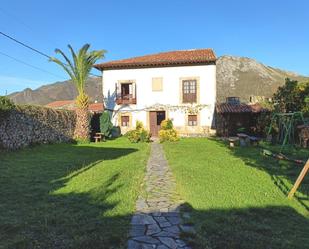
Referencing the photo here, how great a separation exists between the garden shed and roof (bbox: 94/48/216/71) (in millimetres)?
3753

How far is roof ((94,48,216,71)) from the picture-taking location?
939 inches

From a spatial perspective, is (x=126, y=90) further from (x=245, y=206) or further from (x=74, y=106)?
(x=245, y=206)

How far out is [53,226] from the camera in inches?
168

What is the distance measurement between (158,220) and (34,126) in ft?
42.4

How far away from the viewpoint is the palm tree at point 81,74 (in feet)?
64.4

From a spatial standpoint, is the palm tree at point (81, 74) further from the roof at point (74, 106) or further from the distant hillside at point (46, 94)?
the distant hillside at point (46, 94)

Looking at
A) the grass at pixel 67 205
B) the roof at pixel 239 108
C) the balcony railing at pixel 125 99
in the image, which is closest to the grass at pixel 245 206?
the grass at pixel 67 205

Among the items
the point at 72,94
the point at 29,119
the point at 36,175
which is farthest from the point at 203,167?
the point at 72,94

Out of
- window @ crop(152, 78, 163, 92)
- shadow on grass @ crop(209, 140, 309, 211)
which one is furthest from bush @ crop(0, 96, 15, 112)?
window @ crop(152, 78, 163, 92)

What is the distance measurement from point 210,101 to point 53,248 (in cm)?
2152

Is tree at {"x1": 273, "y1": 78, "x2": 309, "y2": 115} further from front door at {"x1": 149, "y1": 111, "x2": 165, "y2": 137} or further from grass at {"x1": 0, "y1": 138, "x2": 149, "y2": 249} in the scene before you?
grass at {"x1": 0, "y1": 138, "x2": 149, "y2": 249}

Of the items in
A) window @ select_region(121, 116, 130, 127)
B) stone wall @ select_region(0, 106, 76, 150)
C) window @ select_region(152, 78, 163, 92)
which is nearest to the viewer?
stone wall @ select_region(0, 106, 76, 150)

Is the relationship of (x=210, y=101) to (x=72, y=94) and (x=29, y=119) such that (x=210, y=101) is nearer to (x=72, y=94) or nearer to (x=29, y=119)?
(x=29, y=119)

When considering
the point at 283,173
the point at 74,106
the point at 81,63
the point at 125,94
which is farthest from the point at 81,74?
the point at 74,106
